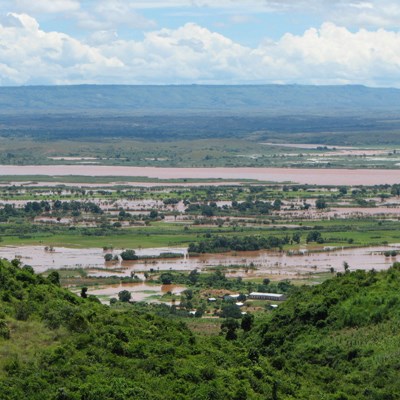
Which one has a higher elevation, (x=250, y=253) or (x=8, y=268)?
(x=8, y=268)

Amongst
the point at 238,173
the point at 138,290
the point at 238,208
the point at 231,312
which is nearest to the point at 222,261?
Result: the point at 138,290

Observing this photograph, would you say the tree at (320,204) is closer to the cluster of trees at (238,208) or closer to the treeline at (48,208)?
the cluster of trees at (238,208)

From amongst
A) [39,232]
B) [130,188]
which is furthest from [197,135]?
[39,232]

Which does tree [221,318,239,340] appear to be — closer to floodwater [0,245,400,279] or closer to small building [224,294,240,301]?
small building [224,294,240,301]

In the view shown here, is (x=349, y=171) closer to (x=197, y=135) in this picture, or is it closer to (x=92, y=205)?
(x=92, y=205)

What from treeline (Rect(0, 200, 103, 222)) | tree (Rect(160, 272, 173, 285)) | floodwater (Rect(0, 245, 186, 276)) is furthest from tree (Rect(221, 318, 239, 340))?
treeline (Rect(0, 200, 103, 222))

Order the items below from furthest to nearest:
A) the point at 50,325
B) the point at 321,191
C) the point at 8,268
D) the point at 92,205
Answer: the point at 321,191 < the point at 92,205 < the point at 8,268 < the point at 50,325
